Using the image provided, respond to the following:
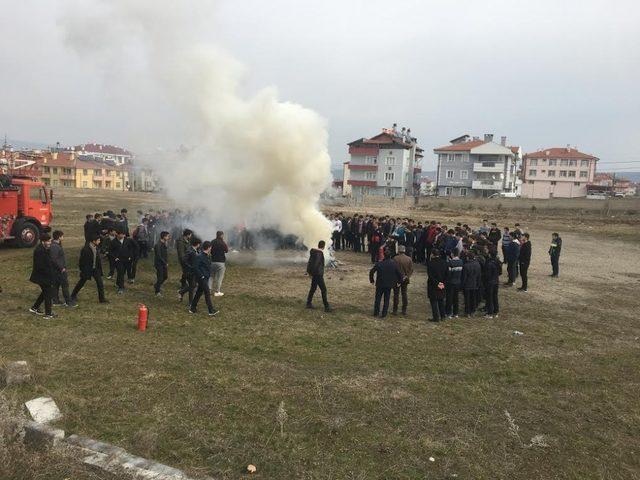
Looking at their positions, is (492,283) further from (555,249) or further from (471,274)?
(555,249)

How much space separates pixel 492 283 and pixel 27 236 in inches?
693

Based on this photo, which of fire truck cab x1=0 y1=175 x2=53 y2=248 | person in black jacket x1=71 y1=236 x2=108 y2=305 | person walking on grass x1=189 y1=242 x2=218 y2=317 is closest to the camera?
person walking on grass x1=189 y1=242 x2=218 y2=317

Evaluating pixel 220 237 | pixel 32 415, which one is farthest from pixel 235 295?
pixel 32 415

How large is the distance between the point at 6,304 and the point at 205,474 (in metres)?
8.39

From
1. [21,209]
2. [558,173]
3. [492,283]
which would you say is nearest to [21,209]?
[21,209]

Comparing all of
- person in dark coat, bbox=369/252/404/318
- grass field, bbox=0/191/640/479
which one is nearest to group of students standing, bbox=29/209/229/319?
grass field, bbox=0/191/640/479

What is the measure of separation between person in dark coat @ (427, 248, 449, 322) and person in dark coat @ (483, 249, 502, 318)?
1245 millimetres

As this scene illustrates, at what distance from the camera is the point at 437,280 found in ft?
36.3

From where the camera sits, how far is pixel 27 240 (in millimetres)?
19375

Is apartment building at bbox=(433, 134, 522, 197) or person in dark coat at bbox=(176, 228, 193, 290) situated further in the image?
apartment building at bbox=(433, 134, 522, 197)

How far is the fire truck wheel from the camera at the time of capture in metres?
19.1

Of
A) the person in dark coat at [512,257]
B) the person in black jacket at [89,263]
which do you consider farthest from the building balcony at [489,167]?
the person in black jacket at [89,263]

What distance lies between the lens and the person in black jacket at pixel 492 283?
11680 mm

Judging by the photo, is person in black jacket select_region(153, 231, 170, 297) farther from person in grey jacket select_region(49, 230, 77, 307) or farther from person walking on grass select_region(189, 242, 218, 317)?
person in grey jacket select_region(49, 230, 77, 307)
